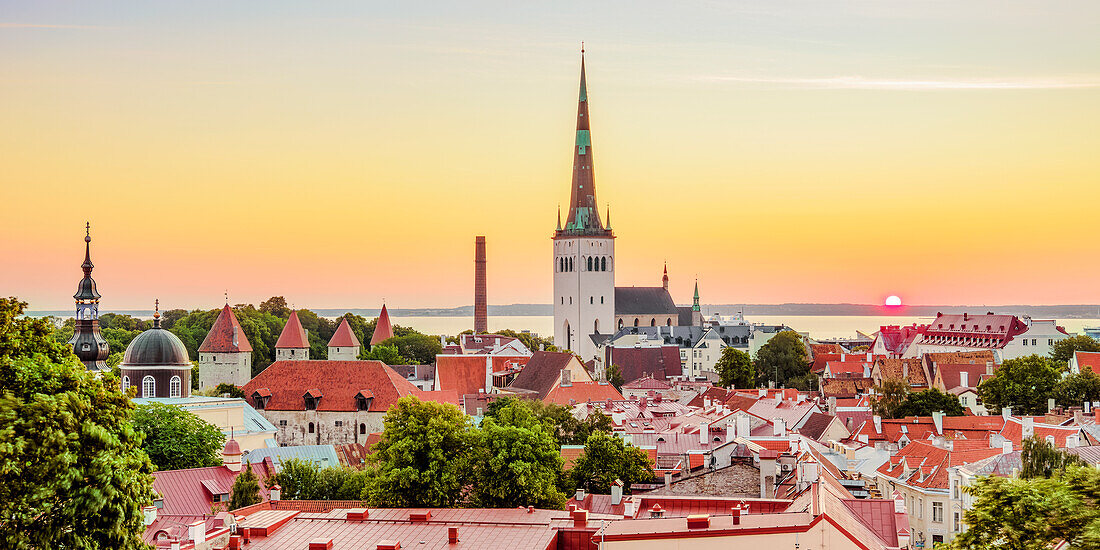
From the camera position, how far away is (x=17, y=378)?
14.4 m

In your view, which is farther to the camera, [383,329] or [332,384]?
[383,329]

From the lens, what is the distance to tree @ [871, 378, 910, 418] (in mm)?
59438

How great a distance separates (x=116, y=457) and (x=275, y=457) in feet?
92.2

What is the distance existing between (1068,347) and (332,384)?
57.9 meters

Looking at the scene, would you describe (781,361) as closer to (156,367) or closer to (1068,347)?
(1068,347)

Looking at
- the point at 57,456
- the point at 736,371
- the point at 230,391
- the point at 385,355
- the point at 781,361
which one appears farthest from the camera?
the point at 385,355

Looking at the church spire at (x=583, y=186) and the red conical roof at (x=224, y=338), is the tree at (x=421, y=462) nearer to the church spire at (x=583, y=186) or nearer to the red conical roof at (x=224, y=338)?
the red conical roof at (x=224, y=338)

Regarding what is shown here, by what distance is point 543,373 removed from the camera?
77.1 metres

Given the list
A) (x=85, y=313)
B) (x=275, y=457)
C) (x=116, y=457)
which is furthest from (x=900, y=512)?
(x=85, y=313)

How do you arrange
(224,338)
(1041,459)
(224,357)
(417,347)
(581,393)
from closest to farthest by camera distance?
1. (1041,459)
2. (581,393)
3. (224,357)
4. (224,338)
5. (417,347)

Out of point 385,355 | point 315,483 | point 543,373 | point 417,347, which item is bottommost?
point 315,483

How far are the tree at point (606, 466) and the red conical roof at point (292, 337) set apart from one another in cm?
5029

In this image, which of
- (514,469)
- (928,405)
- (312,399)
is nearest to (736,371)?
(928,405)

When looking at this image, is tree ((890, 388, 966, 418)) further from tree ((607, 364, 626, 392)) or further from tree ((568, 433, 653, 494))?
tree ((607, 364, 626, 392))
